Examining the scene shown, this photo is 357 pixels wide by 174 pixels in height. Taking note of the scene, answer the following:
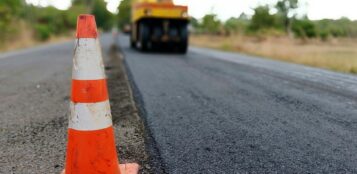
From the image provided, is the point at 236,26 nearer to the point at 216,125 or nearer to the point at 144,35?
the point at 144,35

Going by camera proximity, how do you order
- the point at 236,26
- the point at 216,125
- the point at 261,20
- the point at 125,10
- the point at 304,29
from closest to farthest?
the point at 216,125 → the point at 261,20 → the point at 304,29 → the point at 236,26 → the point at 125,10

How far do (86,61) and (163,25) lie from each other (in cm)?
1274

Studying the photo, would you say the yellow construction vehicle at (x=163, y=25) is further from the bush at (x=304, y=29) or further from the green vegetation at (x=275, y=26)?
the bush at (x=304, y=29)

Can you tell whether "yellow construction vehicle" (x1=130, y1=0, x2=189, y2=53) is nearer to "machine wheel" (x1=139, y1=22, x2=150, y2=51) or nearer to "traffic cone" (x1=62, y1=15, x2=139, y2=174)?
"machine wheel" (x1=139, y1=22, x2=150, y2=51)

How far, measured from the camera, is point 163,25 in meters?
14.8

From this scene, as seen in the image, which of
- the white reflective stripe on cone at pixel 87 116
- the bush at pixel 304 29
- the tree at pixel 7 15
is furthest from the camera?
the bush at pixel 304 29

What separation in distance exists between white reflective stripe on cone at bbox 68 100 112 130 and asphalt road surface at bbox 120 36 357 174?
0.59 metres

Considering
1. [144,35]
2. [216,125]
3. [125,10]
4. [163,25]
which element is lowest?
[216,125]

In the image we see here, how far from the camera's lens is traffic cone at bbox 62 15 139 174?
7.41 ft

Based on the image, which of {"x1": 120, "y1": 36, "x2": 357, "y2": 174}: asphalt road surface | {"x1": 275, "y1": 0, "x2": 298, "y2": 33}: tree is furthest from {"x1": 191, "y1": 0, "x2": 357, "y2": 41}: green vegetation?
{"x1": 120, "y1": 36, "x2": 357, "y2": 174}: asphalt road surface

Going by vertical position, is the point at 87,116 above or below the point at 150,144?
above

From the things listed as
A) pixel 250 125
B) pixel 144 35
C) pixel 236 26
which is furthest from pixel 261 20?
pixel 250 125

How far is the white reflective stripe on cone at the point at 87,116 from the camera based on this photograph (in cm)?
225

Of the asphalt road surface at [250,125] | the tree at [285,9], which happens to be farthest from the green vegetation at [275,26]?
the asphalt road surface at [250,125]
